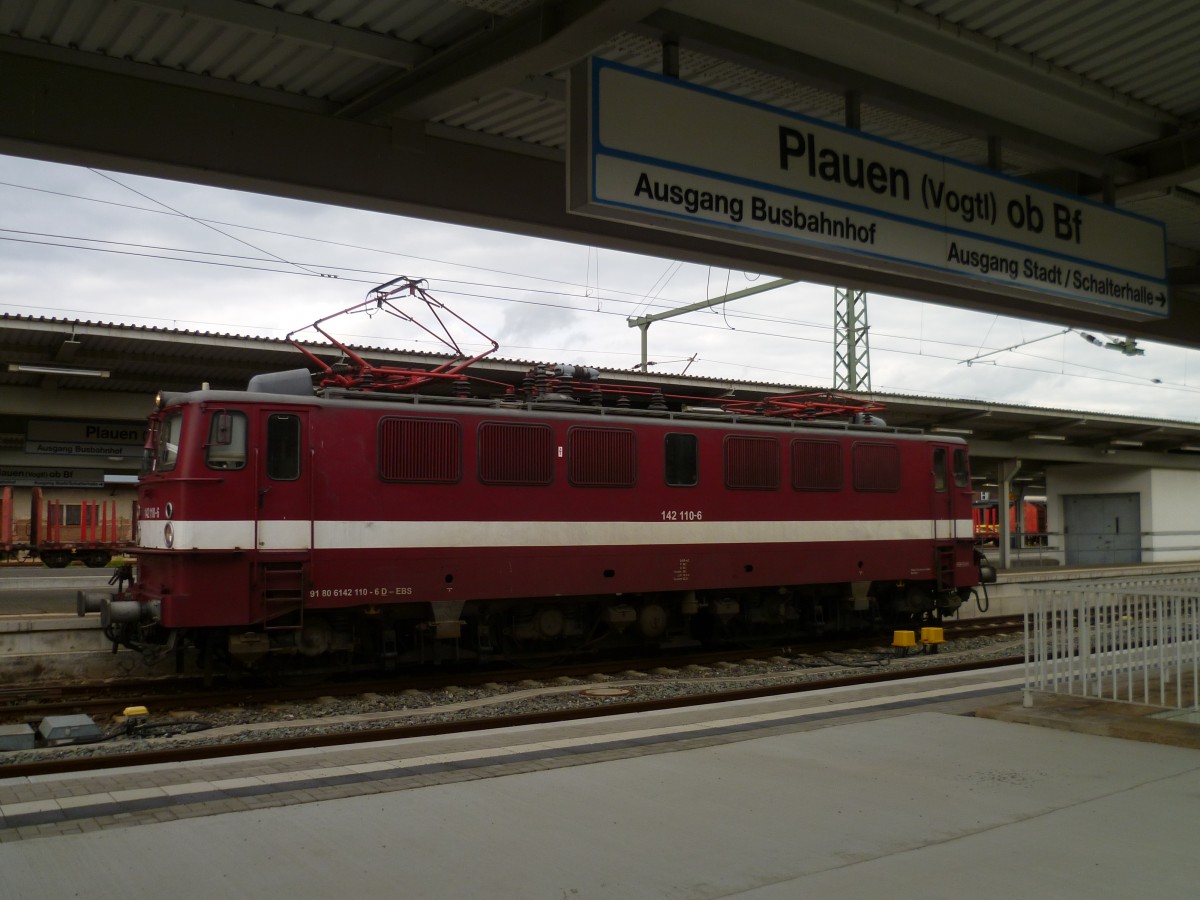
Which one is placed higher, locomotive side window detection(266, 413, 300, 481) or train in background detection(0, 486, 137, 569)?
locomotive side window detection(266, 413, 300, 481)

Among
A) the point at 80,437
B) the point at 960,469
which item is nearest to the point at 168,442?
the point at 960,469

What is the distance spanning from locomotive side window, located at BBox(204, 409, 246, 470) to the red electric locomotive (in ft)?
0.08

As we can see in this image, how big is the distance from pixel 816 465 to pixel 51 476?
26.6m

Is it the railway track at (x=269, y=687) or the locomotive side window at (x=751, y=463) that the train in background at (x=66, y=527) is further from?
the locomotive side window at (x=751, y=463)

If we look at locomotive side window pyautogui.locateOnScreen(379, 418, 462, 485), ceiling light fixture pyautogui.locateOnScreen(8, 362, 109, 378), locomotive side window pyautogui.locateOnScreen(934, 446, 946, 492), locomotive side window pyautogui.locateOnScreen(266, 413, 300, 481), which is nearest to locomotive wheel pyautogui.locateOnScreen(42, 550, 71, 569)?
ceiling light fixture pyautogui.locateOnScreen(8, 362, 109, 378)

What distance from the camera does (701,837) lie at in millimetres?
5449

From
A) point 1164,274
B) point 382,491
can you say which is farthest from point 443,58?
point 382,491

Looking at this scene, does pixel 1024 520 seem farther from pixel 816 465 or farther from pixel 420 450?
pixel 420 450

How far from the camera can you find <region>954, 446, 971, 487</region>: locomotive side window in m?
18.5

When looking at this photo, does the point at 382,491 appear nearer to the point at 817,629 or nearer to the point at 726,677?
the point at 726,677

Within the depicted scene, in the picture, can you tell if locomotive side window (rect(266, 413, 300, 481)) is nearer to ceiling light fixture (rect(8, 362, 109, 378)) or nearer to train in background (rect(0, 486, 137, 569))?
ceiling light fixture (rect(8, 362, 109, 378))

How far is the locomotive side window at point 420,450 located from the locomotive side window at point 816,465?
19.1ft

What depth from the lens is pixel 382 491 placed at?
12.7 meters

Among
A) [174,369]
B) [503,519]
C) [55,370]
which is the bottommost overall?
[503,519]
